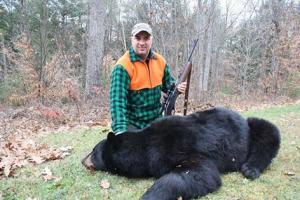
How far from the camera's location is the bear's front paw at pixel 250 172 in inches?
133

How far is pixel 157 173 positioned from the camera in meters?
3.35

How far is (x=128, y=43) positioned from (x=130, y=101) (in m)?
16.2

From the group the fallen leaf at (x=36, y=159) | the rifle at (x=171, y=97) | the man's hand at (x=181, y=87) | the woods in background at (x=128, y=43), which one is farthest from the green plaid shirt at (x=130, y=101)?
the woods in background at (x=128, y=43)

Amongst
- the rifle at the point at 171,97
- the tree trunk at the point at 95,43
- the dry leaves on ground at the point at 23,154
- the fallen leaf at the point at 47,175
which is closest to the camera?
the fallen leaf at the point at 47,175

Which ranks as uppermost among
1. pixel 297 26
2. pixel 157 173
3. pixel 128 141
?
pixel 297 26

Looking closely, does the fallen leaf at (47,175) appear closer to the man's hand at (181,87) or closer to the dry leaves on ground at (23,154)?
the dry leaves on ground at (23,154)

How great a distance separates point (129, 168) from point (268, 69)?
21048mm

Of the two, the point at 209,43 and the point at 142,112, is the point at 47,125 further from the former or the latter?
the point at 209,43

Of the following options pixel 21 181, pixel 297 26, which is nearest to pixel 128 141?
pixel 21 181

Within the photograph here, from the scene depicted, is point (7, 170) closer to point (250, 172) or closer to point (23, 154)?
point (23, 154)

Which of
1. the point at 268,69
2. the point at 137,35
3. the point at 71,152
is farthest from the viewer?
the point at 268,69

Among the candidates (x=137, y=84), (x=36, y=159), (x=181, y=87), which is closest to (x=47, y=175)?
(x=36, y=159)

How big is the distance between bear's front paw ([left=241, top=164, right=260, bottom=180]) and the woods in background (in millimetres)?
7327

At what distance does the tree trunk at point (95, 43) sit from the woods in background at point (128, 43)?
3 centimetres
